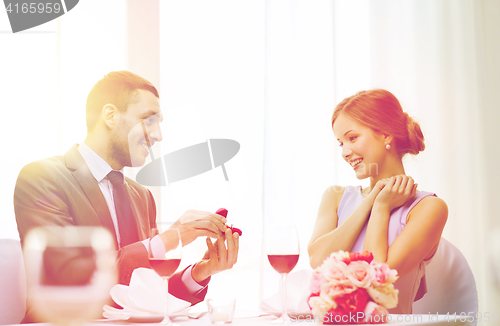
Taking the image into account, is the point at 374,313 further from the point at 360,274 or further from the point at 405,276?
the point at 405,276

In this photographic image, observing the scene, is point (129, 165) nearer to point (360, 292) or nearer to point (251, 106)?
point (251, 106)

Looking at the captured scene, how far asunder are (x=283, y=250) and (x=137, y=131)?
1.00 m

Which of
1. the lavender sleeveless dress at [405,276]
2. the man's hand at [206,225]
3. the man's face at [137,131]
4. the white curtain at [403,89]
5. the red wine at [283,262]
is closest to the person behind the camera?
the red wine at [283,262]

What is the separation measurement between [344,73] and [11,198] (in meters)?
1.46

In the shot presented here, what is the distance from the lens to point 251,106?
191 cm

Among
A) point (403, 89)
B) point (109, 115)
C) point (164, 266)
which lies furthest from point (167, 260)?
point (403, 89)

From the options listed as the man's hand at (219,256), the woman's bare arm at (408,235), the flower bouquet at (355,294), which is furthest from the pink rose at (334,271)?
the woman's bare arm at (408,235)

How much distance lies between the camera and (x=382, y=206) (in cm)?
133

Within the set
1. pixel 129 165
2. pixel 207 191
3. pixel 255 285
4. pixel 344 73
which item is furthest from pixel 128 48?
pixel 255 285

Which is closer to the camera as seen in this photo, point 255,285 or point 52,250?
point 52,250

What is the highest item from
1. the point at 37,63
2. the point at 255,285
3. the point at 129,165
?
the point at 37,63

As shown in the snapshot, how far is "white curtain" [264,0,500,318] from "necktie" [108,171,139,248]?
60cm

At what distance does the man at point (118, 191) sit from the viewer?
1.19m

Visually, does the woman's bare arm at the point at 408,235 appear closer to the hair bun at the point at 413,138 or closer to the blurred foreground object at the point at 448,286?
the blurred foreground object at the point at 448,286
